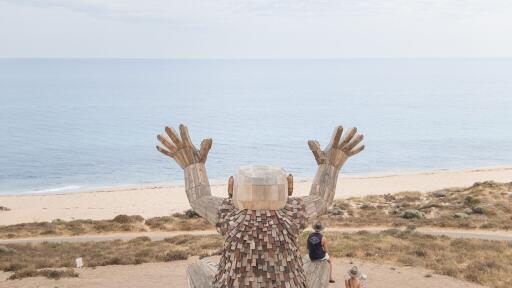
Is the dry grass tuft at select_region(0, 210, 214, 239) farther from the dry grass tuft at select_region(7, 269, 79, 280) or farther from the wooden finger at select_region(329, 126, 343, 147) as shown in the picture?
the wooden finger at select_region(329, 126, 343, 147)

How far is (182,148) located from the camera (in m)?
5.23

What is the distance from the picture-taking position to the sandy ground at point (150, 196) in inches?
1271

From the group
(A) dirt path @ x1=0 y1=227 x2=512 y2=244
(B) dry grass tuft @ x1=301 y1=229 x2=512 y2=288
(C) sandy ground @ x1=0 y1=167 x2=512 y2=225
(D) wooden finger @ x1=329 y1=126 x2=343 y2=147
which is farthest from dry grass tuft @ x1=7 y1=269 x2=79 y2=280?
(C) sandy ground @ x1=0 y1=167 x2=512 y2=225

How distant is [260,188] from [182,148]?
1.29 m

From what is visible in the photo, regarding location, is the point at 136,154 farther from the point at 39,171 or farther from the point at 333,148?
the point at 333,148

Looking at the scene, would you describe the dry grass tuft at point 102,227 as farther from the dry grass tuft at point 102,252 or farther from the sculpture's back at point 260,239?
the sculpture's back at point 260,239

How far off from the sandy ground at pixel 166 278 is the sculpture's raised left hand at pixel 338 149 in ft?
21.0

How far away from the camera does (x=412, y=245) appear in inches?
604

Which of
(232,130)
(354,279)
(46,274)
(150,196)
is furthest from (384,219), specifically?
(232,130)

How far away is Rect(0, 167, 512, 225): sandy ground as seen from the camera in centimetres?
3228

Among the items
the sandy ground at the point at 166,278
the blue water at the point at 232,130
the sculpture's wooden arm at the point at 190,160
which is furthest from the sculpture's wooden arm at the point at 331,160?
the blue water at the point at 232,130

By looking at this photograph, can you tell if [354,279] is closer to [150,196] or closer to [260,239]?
[260,239]

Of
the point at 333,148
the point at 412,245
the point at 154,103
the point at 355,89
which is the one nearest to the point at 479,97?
the point at 355,89

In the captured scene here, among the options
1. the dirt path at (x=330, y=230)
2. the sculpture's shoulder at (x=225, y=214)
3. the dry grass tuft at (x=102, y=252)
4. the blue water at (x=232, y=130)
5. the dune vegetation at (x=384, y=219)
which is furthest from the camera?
the blue water at (x=232, y=130)
